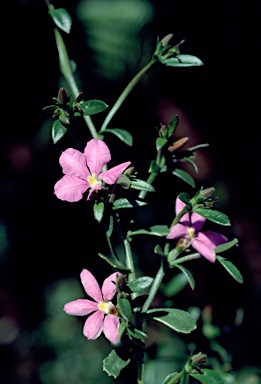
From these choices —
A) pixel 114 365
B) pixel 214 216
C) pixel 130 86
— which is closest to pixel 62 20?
pixel 130 86

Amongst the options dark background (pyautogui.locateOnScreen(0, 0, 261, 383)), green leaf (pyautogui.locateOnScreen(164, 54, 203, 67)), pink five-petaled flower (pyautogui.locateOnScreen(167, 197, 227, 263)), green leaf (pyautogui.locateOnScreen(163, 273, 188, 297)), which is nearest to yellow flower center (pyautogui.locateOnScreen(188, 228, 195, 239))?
pink five-petaled flower (pyautogui.locateOnScreen(167, 197, 227, 263))

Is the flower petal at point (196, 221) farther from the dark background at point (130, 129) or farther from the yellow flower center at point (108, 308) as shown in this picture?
the dark background at point (130, 129)

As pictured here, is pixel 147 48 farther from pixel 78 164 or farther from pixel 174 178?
pixel 78 164

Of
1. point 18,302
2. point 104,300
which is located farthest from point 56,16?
point 18,302

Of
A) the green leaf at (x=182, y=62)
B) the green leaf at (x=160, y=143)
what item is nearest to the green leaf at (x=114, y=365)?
the green leaf at (x=160, y=143)

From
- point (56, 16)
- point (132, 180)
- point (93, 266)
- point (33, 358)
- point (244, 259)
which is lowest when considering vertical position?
point (244, 259)

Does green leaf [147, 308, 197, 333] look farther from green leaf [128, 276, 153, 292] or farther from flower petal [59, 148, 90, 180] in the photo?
flower petal [59, 148, 90, 180]

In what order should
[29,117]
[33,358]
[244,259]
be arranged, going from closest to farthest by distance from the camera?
[29,117] < [33,358] < [244,259]
